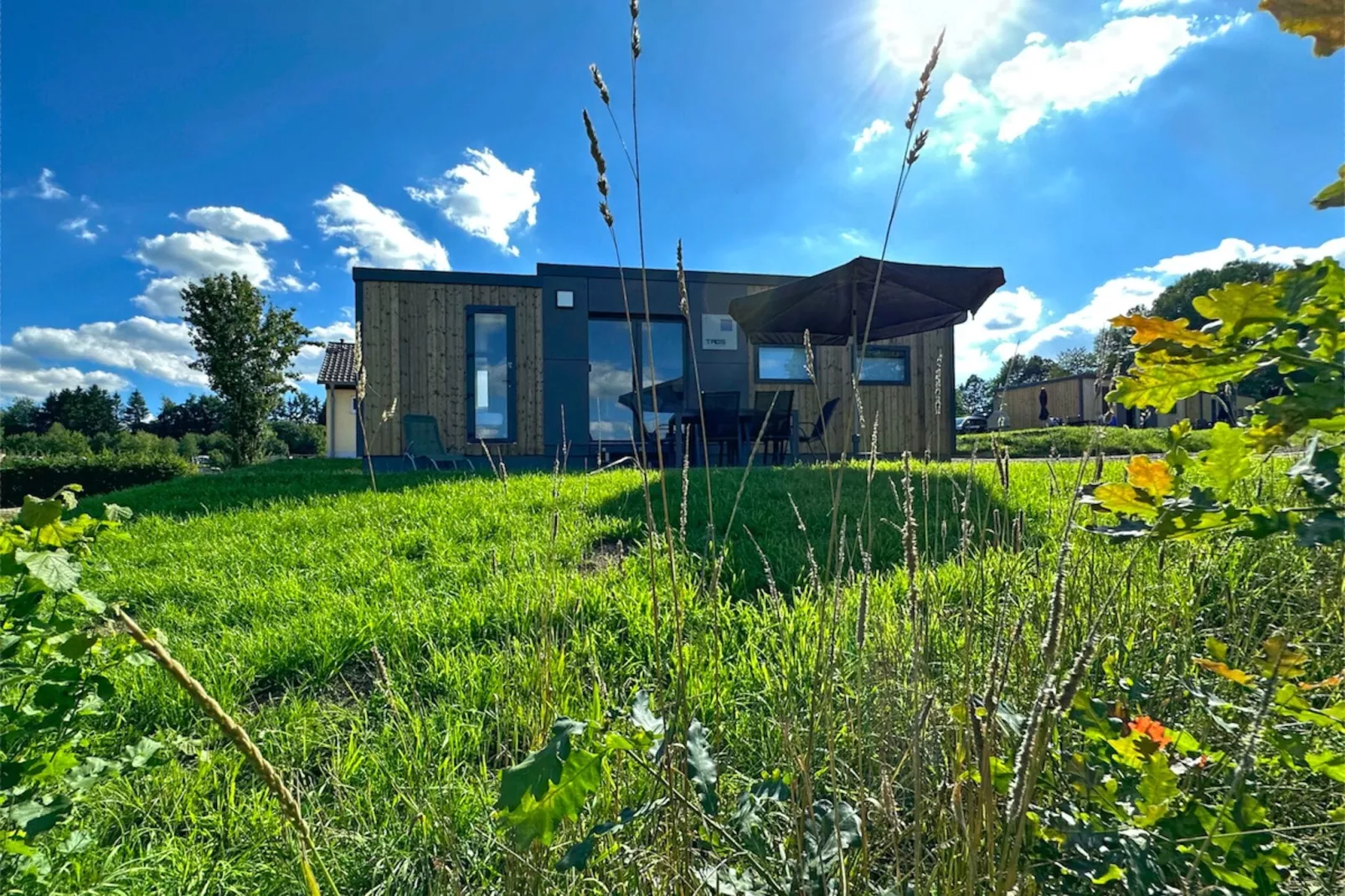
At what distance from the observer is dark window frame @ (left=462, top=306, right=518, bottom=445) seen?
32.3ft

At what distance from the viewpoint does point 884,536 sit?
297 centimetres

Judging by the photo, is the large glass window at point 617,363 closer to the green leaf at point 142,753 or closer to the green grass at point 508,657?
the green grass at point 508,657

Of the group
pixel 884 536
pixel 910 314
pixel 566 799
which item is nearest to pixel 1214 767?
pixel 566 799

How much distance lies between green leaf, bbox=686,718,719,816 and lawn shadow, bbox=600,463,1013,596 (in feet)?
3.28

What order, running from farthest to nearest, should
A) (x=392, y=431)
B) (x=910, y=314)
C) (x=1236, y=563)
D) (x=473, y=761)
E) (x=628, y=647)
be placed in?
(x=392, y=431)
(x=910, y=314)
(x=1236, y=563)
(x=628, y=647)
(x=473, y=761)

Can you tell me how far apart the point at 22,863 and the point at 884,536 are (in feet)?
9.38

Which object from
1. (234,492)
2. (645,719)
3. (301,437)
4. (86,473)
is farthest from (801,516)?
(301,437)

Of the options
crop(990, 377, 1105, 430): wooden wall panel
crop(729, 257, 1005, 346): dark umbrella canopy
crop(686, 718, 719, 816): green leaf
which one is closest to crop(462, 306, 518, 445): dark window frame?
crop(729, 257, 1005, 346): dark umbrella canopy

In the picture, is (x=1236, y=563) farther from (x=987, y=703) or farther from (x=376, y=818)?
(x=376, y=818)

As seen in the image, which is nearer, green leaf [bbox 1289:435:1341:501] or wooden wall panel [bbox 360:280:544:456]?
green leaf [bbox 1289:435:1341:501]

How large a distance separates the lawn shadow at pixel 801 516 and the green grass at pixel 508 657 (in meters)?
0.03

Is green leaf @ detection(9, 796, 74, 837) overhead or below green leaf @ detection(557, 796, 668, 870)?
below

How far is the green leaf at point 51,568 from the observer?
0.82m

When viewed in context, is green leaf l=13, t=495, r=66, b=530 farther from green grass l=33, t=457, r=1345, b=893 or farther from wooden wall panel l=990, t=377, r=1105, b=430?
wooden wall panel l=990, t=377, r=1105, b=430
